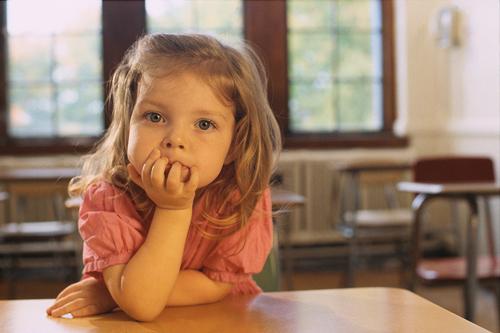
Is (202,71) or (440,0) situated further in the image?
(440,0)

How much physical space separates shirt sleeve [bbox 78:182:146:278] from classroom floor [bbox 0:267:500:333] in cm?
336

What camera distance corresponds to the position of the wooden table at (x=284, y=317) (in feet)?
2.40

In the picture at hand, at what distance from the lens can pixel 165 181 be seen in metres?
0.82

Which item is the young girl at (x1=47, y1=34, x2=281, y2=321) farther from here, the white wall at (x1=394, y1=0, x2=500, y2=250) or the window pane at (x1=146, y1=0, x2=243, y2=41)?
the window pane at (x1=146, y1=0, x2=243, y2=41)

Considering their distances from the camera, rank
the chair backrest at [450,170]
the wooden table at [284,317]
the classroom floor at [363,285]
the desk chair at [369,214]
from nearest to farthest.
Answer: the wooden table at [284,317]
the chair backrest at [450,170]
the classroom floor at [363,285]
the desk chair at [369,214]

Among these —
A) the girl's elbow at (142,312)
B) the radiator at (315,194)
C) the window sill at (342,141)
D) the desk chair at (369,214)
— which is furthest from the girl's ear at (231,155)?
the window sill at (342,141)

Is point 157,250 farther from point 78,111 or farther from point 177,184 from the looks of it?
point 78,111

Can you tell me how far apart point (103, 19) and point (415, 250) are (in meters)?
3.45

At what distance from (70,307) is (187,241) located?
0.70 feet

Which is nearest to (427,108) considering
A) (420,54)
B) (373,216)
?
(420,54)

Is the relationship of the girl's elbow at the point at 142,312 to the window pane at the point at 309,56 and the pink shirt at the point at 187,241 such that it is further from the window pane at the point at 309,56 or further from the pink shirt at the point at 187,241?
the window pane at the point at 309,56

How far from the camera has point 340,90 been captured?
5.95 m

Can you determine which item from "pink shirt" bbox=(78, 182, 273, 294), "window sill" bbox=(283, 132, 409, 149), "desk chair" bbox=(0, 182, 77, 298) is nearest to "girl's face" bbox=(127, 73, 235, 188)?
"pink shirt" bbox=(78, 182, 273, 294)

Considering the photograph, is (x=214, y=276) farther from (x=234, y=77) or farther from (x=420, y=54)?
(x=420, y=54)
